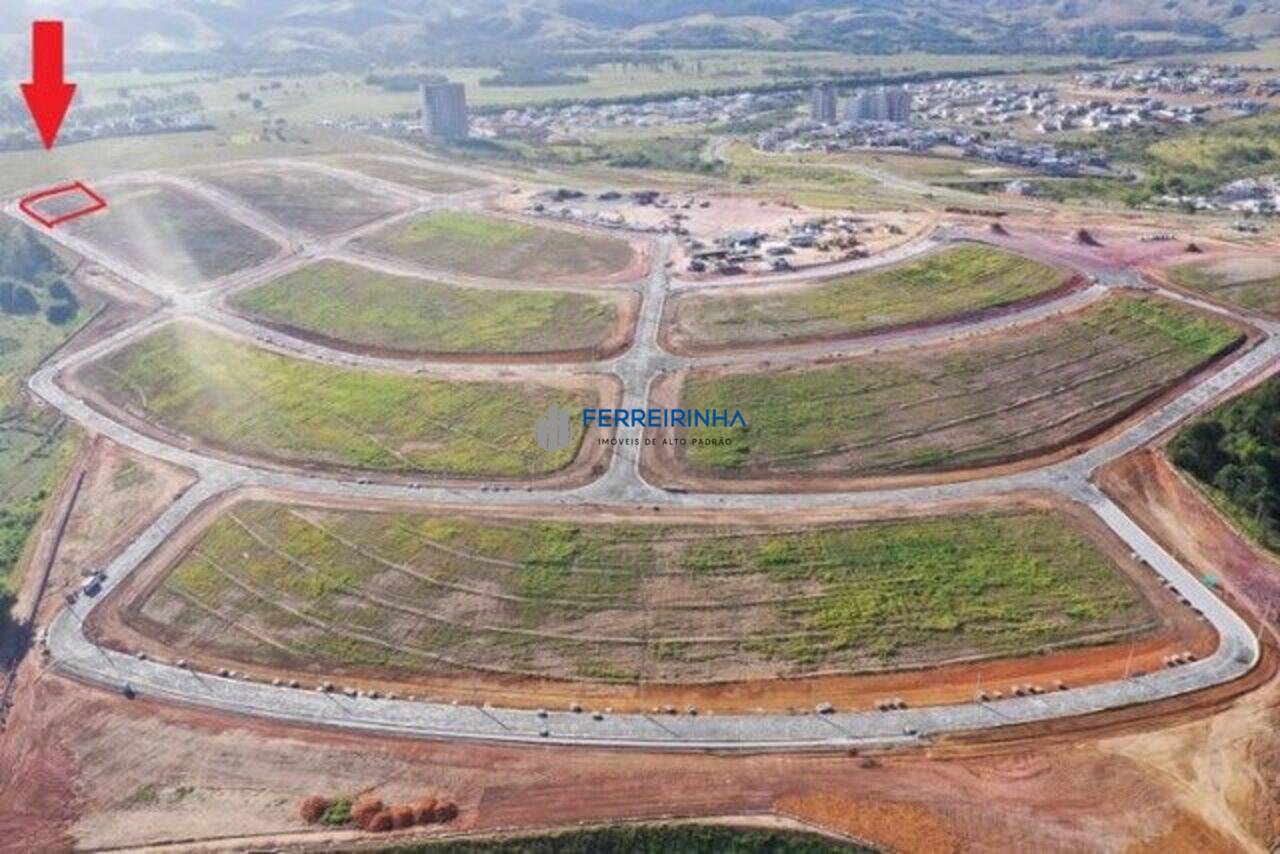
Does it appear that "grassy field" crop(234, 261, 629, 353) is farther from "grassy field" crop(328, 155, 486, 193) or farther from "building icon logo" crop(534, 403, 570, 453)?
"grassy field" crop(328, 155, 486, 193)

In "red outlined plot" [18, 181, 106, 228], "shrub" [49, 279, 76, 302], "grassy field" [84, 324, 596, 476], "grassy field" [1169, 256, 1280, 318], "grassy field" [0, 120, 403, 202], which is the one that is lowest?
"grassy field" [84, 324, 596, 476]

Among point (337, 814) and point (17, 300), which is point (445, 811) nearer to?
point (337, 814)

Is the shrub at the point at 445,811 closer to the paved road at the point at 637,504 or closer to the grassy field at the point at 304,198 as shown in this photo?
the paved road at the point at 637,504

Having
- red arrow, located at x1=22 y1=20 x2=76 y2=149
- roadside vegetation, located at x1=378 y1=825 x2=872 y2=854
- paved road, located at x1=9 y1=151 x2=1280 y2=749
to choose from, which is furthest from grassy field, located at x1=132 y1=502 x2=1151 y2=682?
red arrow, located at x1=22 y1=20 x2=76 y2=149

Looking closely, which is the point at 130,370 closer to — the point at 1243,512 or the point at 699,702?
the point at 699,702

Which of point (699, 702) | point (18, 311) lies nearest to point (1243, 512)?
point (699, 702)

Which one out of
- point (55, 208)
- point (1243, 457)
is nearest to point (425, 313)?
point (1243, 457)
